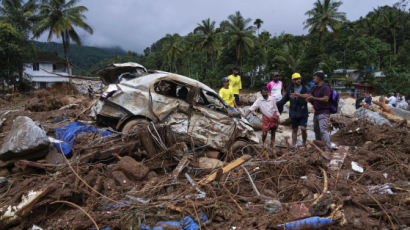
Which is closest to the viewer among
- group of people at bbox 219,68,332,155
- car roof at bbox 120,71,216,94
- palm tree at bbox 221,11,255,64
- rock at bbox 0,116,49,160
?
rock at bbox 0,116,49,160

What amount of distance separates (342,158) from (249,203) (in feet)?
7.79

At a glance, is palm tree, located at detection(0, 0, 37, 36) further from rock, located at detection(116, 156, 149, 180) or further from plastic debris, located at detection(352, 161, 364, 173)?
plastic debris, located at detection(352, 161, 364, 173)

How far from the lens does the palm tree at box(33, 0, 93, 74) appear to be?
25.1 m

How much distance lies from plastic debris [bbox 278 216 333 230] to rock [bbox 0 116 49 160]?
11.7 feet

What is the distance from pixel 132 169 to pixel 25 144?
1571 mm

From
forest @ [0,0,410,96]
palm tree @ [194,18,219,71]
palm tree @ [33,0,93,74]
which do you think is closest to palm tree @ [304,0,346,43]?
forest @ [0,0,410,96]

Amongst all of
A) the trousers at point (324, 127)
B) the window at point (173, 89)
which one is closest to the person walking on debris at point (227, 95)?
the window at point (173, 89)

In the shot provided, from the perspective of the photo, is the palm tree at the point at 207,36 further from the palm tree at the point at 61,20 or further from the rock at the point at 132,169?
the rock at the point at 132,169

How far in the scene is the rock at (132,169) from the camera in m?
3.60

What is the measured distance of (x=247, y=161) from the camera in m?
4.26

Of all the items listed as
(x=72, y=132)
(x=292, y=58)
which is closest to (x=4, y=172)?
(x=72, y=132)

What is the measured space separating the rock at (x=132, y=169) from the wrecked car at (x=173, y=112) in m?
1.29

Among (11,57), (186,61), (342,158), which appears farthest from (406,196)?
(186,61)

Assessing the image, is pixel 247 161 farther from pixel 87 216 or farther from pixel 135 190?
pixel 87 216
